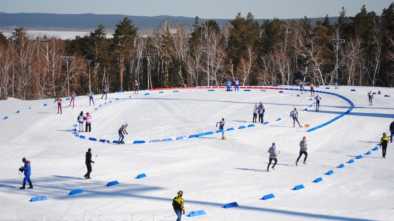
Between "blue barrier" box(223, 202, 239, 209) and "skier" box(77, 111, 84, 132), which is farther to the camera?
"skier" box(77, 111, 84, 132)

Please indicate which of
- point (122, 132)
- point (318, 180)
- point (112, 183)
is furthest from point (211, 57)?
point (112, 183)

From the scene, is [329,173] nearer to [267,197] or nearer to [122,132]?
[267,197]

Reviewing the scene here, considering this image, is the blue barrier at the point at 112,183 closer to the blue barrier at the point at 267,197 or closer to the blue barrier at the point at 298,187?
the blue barrier at the point at 267,197

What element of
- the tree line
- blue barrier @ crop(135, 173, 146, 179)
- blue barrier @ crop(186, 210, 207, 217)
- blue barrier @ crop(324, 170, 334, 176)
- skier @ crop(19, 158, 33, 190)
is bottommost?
blue barrier @ crop(186, 210, 207, 217)

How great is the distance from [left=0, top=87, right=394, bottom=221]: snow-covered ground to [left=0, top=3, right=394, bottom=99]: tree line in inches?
1545

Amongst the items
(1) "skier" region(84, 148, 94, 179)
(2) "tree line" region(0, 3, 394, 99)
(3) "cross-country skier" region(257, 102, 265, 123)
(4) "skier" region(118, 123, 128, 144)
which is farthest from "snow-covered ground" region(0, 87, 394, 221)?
(2) "tree line" region(0, 3, 394, 99)

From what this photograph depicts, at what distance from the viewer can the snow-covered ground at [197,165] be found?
17812 mm

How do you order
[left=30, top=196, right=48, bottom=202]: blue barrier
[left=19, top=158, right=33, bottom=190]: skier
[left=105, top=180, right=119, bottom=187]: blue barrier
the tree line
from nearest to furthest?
1. [left=30, top=196, right=48, bottom=202]: blue barrier
2. [left=19, top=158, right=33, bottom=190]: skier
3. [left=105, top=180, right=119, bottom=187]: blue barrier
4. the tree line

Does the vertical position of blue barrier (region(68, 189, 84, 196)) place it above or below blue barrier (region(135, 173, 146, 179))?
below

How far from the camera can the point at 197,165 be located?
25141 mm

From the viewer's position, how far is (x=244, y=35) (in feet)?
304

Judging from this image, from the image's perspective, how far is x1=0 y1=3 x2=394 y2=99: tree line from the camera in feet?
275

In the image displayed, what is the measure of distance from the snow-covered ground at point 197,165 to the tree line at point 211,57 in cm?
3925

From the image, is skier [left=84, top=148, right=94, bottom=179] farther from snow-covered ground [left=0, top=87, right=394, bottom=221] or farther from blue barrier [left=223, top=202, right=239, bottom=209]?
blue barrier [left=223, top=202, right=239, bottom=209]
